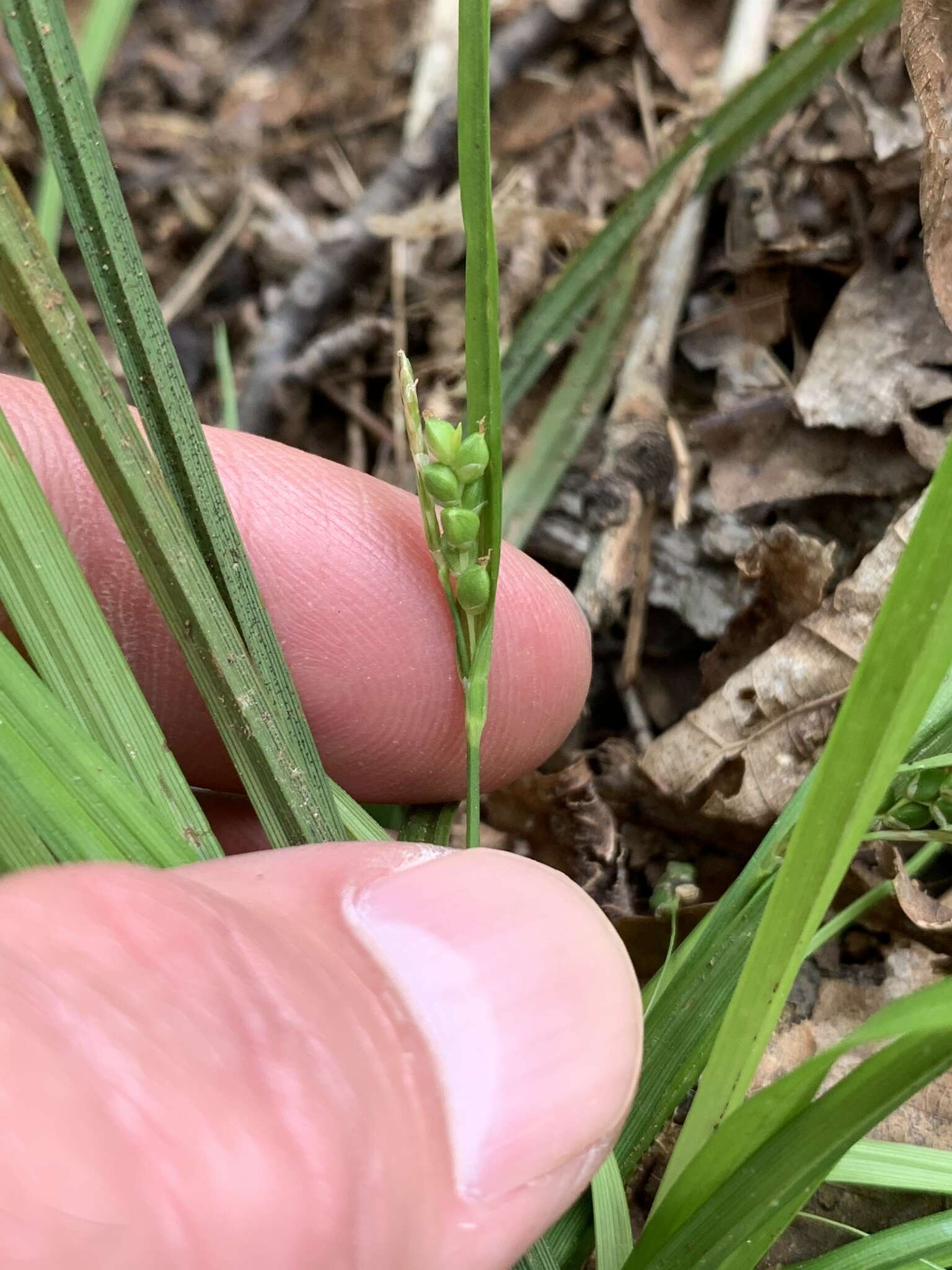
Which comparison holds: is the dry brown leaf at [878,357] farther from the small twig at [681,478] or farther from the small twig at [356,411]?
the small twig at [356,411]

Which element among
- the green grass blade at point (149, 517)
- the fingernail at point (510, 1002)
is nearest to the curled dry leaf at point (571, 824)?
the fingernail at point (510, 1002)

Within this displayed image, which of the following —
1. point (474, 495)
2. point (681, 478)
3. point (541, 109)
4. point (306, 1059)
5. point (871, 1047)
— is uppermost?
point (541, 109)

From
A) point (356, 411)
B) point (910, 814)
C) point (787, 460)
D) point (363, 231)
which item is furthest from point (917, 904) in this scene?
point (363, 231)

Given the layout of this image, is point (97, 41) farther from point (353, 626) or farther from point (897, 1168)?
point (897, 1168)

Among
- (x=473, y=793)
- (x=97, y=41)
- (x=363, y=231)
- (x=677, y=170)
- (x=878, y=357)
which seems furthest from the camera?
(x=363, y=231)

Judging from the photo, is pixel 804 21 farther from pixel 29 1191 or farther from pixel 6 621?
pixel 29 1191

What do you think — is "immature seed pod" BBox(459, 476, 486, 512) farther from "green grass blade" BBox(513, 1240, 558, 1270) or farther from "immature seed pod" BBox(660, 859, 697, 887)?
"green grass blade" BBox(513, 1240, 558, 1270)

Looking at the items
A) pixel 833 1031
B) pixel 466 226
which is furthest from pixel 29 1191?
pixel 833 1031
